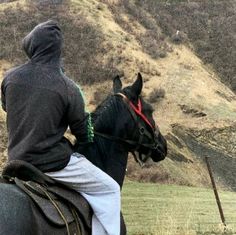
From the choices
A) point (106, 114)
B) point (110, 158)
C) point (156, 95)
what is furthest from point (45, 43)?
point (156, 95)

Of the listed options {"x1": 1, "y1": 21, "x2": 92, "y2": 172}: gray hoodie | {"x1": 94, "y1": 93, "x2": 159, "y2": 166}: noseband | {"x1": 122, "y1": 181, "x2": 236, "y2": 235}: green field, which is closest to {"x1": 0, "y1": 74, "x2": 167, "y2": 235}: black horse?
{"x1": 94, "y1": 93, "x2": 159, "y2": 166}: noseband

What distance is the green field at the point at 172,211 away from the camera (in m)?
12.6

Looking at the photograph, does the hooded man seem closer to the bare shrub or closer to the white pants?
the white pants

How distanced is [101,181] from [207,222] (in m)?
9.74

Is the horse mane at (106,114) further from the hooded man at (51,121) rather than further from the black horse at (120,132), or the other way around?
the hooded man at (51,121)

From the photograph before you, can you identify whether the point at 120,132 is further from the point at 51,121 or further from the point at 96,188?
the point at 51,121

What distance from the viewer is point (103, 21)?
46.3 meters

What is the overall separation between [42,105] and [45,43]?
60cm

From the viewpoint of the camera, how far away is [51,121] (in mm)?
5133

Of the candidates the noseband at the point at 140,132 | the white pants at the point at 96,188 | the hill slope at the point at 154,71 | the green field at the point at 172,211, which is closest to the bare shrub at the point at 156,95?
the hill slope at the point at 154,71

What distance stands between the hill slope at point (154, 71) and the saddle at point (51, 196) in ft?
65.5

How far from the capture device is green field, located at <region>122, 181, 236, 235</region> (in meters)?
12.6

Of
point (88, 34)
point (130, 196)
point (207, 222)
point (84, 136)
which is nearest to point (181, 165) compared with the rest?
point (130, 196)

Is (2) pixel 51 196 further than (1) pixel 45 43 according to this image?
No
